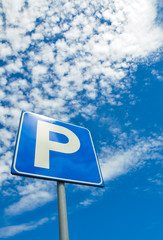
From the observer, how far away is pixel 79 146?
2.43 m

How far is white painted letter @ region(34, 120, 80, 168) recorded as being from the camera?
1895mm

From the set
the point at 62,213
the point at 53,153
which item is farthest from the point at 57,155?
the point at 62,213

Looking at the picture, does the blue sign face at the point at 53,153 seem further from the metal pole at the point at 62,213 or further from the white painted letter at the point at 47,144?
the metal pole at the point at 62,213

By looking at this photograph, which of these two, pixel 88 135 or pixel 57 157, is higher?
pixel 88 135

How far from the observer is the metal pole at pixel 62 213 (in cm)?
145

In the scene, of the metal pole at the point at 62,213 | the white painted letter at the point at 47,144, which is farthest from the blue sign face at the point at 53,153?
the metal pole at the point at 62,213

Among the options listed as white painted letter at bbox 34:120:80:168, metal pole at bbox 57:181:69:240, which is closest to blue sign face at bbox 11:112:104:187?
white painted letter at bbox 34:120:80:168

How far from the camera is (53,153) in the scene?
2049mm

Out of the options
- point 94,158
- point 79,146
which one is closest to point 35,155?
point 79,146

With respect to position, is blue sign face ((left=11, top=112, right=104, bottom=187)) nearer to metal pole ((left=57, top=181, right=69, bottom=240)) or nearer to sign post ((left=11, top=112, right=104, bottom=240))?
sign post ((left=11, top=112, right=104, bottom=240))

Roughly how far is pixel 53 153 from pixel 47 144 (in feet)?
0.51

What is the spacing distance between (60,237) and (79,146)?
3.98ft

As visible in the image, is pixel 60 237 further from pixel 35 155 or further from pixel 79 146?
pixel 79 146

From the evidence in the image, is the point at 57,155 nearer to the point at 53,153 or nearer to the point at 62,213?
the point at 53,153
